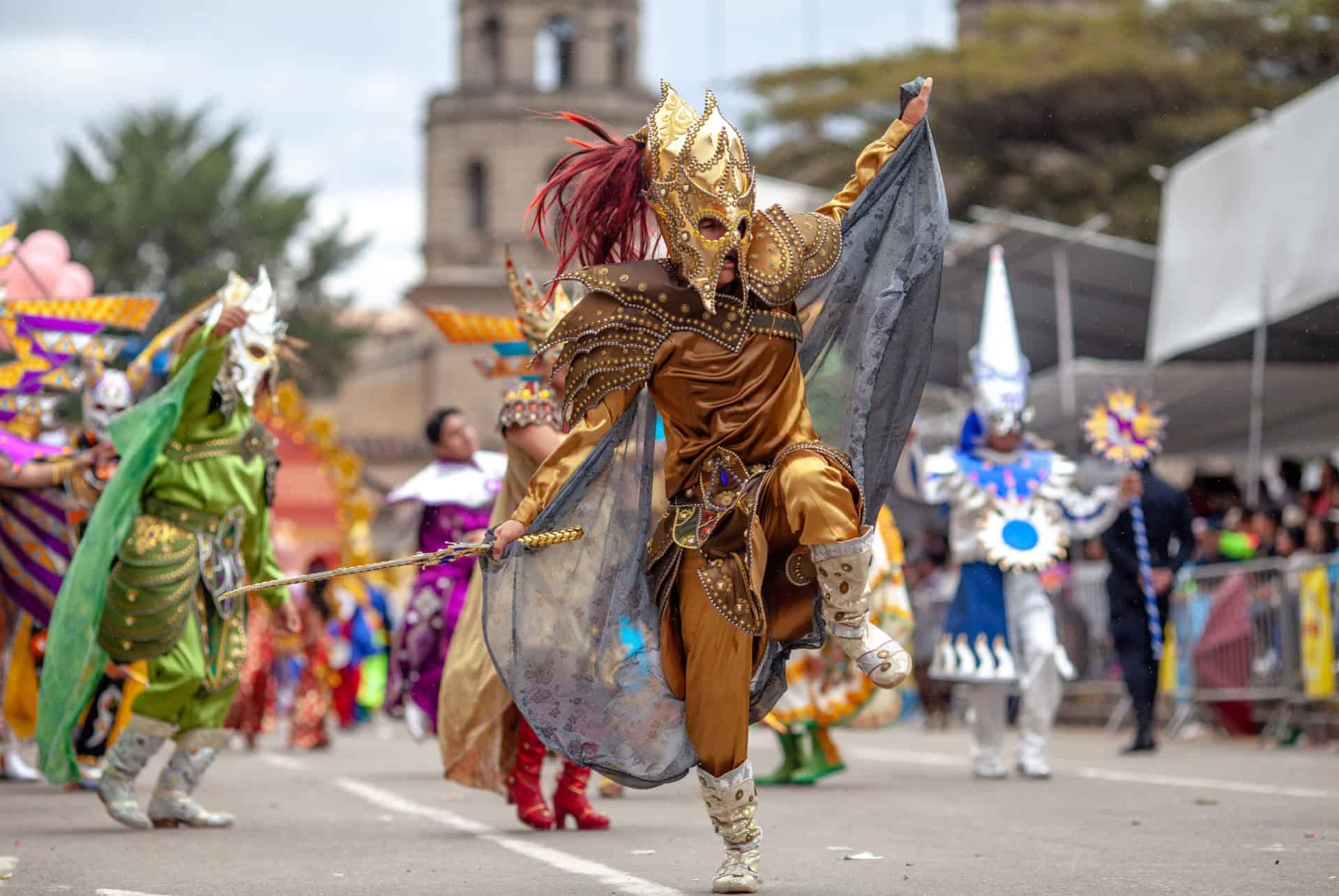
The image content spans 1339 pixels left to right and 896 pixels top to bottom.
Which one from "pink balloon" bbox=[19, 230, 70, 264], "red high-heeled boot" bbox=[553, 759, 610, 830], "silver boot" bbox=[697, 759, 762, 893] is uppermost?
"pink balloon" bbox=[19, 230, 70, 264]

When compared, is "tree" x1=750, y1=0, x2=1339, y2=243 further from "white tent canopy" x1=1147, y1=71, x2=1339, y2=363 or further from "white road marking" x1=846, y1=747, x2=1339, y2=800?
"white road marking" x1=846, y1=747, x2=1339, y2=800

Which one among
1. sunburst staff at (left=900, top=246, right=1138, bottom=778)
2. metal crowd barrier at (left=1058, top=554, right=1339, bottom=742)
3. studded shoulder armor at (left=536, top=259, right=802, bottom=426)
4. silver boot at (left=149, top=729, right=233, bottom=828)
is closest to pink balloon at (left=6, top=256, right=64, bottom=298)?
silver boot at (left=149, top=729, right=233, bottom=828)

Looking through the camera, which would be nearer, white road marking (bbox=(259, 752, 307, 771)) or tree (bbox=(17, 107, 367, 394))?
white road marking (bbox=(259, 752, 307, 771))

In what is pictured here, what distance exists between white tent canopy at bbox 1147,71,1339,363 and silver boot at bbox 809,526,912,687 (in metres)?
8.39

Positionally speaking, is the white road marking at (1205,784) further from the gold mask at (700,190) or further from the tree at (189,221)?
the tree at (189,221)

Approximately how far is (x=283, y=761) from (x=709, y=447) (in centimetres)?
932

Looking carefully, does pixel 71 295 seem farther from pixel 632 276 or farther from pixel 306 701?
pixel 632 276

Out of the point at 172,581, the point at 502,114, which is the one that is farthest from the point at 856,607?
the point at 502,114

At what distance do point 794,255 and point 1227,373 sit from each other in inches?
510

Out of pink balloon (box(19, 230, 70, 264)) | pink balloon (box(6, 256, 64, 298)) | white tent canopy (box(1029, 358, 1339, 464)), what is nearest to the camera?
pink balloon (box(6, 256, 64, 298))

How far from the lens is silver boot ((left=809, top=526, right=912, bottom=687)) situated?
6340 millimetres

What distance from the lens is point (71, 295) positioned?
44.0 ft

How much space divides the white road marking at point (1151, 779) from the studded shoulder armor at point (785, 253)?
14.2ft

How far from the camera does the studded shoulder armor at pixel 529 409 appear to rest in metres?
8.80
